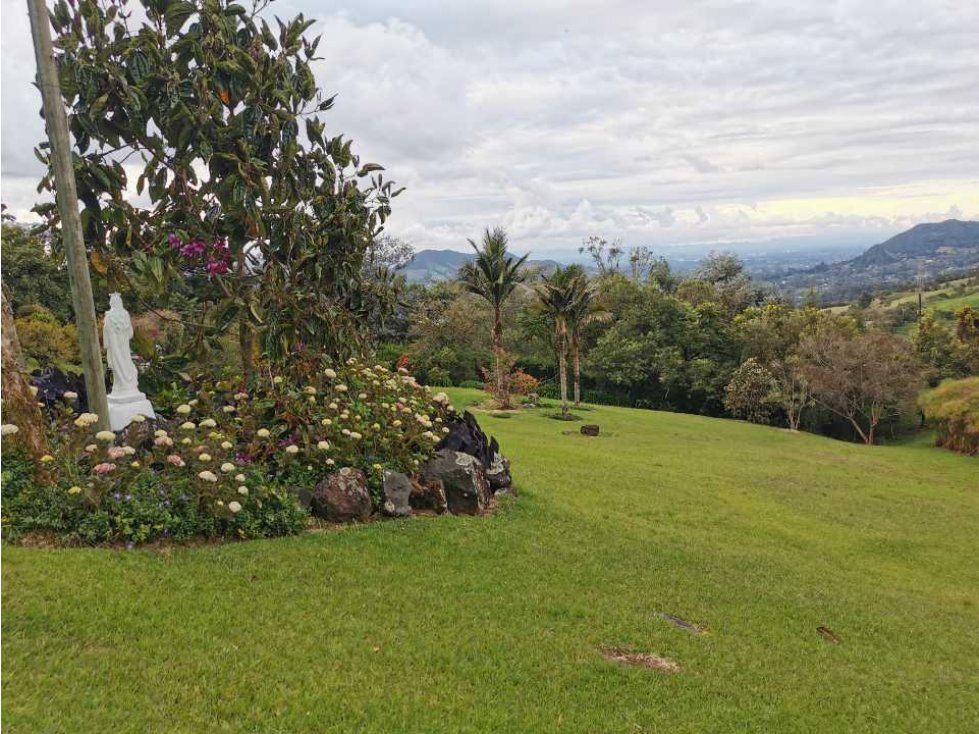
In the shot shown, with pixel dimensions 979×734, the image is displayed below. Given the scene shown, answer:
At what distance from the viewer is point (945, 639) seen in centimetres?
853

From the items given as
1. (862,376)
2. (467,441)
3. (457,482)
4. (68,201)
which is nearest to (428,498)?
(457,482)

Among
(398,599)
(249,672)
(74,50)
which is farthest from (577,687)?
(74,50)

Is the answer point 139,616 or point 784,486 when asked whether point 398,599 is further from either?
point 784,486

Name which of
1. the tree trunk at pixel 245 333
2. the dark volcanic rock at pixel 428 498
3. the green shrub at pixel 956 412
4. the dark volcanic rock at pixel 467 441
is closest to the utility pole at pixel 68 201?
the tree trunk at pixel 245 333

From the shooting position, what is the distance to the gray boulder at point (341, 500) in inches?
328

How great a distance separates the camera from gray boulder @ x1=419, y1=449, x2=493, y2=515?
969 cm

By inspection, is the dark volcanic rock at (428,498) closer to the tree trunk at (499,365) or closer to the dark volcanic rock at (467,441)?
the dark volcanic rock at (467,441)

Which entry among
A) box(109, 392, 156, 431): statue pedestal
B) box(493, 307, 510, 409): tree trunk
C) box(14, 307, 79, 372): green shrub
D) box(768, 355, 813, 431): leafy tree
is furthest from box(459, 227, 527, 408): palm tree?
box(109, 392, 156, 431): statue pedestal

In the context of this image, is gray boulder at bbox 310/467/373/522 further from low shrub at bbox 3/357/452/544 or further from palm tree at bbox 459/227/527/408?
palm tree at bbox 459/227/527/408

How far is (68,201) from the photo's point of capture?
6.59 metres

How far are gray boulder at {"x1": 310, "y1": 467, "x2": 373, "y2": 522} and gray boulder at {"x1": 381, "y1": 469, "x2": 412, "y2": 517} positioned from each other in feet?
0.89

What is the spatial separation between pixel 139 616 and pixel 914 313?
77.7m

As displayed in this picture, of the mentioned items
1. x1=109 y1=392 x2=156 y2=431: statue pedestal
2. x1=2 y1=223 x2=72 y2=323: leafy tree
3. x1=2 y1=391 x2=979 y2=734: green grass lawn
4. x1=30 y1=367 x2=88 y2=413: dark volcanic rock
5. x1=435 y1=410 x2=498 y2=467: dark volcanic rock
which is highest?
x1=2 y1=223 x2=72 y2=323: leafy tree

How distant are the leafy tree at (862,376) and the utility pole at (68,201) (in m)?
35.8
